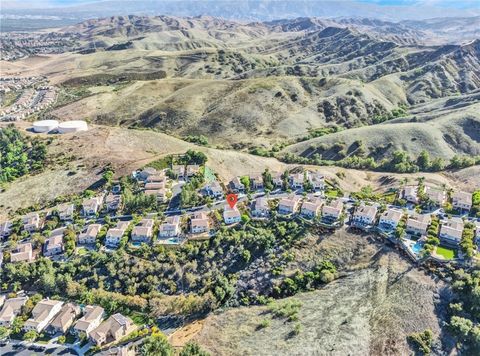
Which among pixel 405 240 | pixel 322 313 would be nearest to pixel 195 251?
pixel 322 313

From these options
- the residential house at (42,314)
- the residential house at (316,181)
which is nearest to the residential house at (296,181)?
the residential house at (316,181)

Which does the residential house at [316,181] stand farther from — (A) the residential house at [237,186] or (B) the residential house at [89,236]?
(B) the residential house at [89,236]

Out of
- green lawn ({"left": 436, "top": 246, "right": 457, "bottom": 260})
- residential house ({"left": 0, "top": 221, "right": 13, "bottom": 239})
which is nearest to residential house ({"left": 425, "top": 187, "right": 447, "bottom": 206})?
green lawn ({"left": 436, "top": 246, "right": 457, "bottom": 260})

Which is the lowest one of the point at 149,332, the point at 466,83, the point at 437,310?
the point at 149,332

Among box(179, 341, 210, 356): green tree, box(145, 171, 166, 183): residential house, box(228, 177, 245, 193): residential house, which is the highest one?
box(145, 171, 166, 183): residential house

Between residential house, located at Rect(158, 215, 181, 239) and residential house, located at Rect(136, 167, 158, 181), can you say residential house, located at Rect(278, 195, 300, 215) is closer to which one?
residential house, located at Rect(158, 215, 181, 239)

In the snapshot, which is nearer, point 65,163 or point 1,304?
point 1,304

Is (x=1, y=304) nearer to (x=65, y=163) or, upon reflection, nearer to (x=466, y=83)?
(x=65, y=163)
